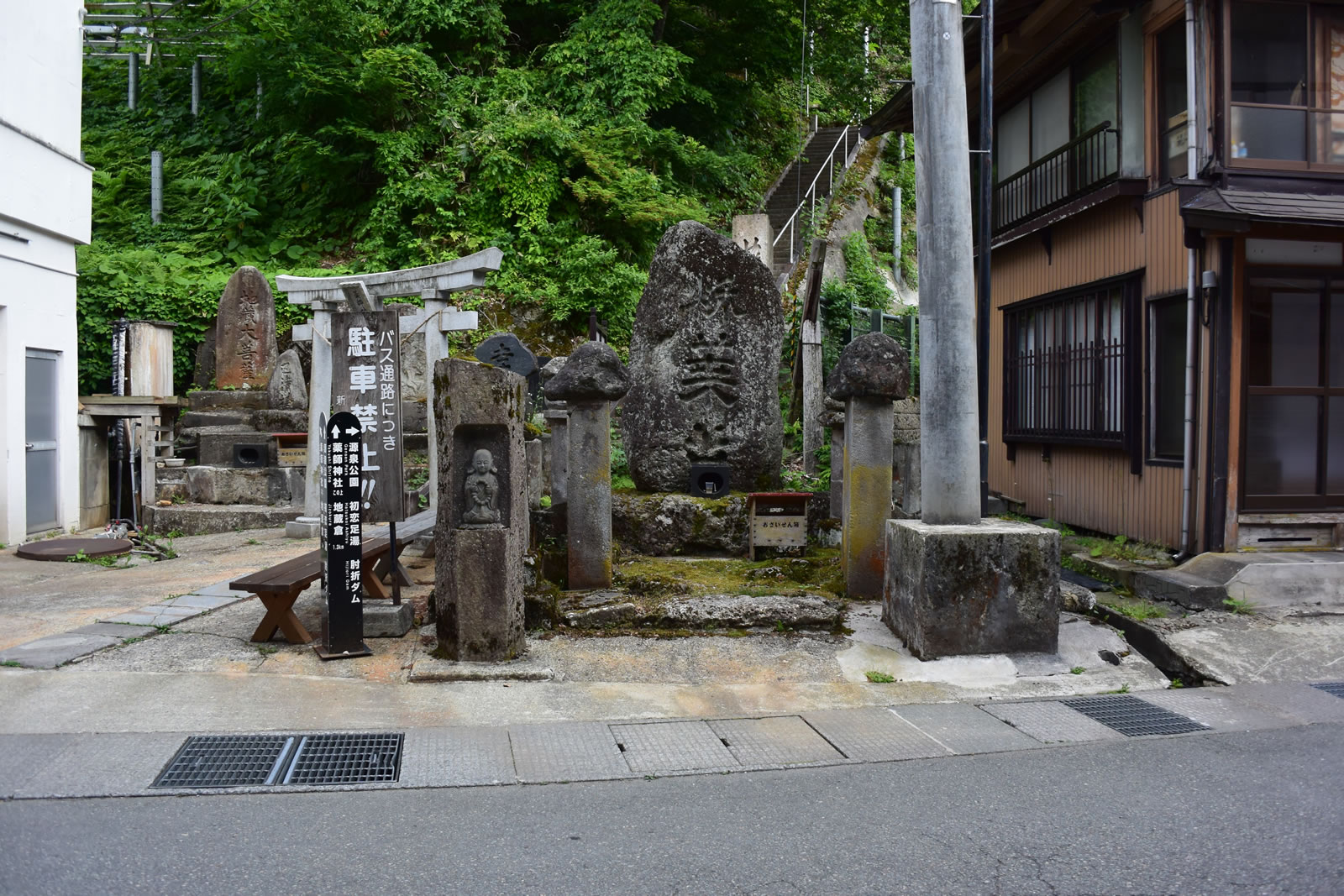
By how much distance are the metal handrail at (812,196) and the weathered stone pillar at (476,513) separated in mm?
16981

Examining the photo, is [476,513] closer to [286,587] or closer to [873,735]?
[286,587]

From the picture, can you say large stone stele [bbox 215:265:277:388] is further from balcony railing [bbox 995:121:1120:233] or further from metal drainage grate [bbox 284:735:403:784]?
metal drainage grate [bbox 284:735:403:784]

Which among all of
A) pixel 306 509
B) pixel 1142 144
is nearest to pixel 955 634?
pixel 1142 144

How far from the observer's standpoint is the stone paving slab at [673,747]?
5176mm

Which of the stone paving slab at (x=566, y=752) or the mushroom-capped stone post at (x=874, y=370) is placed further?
the mushroom-capped stone post at (x=874, y=370)

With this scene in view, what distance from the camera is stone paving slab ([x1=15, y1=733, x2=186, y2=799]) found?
4.58 m

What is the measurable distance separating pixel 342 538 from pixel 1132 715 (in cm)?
555

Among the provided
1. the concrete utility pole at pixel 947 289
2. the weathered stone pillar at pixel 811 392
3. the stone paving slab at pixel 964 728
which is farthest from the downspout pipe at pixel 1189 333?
the weathered stone pillar at pixel 811 392

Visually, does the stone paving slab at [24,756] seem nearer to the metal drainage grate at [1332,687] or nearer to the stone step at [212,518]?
the metal drainage grate at [1332,687]

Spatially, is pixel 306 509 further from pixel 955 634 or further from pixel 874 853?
pixel 874 853

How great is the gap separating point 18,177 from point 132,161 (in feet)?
49.2

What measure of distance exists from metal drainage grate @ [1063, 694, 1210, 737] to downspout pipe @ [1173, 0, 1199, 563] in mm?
3844

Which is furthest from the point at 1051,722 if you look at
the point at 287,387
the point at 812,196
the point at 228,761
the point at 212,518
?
the point at 812,196

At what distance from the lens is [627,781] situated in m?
4.95
